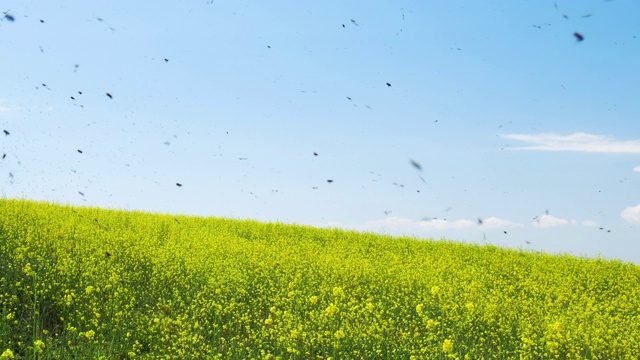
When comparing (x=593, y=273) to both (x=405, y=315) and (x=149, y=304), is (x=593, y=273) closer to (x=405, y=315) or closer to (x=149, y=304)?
(x=405, y=315)

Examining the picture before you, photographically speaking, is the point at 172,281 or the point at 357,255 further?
the point at 357,255

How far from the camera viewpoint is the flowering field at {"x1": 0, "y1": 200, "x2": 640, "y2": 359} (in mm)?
6824

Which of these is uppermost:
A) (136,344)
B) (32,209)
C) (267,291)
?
(32,209)

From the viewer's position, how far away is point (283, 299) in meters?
8.06

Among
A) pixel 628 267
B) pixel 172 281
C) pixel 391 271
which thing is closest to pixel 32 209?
pixel 172 281

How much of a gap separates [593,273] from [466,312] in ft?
19.8

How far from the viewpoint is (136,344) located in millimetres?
6668

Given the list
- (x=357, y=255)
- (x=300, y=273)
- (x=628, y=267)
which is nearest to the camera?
(x=300, y=273)

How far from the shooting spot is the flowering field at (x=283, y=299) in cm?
682

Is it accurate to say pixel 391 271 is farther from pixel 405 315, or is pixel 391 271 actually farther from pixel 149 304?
pixel 149 304

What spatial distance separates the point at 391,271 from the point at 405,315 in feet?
7.86

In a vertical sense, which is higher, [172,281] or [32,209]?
[32,209]

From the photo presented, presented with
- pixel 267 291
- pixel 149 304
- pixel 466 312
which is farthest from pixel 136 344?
pixel 466 312

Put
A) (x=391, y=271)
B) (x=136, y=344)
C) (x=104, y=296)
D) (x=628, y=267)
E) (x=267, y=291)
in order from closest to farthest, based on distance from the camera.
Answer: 1. (x=136, y=344)
2. (x=104, y=296)
3. (x=267, y=291)
4. (x=391, y=271)
5. (x=628, y=267)
